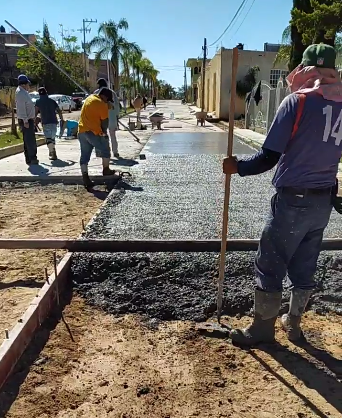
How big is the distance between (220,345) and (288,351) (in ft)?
1.49

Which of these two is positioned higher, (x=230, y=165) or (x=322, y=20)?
(x=322, y=20)

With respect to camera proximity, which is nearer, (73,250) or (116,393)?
(116,393)

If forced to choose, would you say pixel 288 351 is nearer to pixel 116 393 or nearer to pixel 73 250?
pixel 116 393

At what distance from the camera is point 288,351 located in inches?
113

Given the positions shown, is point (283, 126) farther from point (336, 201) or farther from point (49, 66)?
point (49, 66)

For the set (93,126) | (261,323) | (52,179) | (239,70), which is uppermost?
(239,70)

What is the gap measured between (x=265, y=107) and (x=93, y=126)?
12.9 metres

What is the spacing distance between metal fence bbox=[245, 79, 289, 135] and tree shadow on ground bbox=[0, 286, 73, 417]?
13.7 meters

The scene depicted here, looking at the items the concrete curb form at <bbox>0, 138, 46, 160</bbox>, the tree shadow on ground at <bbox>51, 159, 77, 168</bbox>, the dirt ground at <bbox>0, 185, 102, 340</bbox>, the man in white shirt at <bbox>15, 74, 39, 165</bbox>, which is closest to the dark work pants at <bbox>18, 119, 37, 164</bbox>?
the man in white shirt at <bbox>15, 74, 39, 165</bbox>

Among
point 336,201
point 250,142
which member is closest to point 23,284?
point 336,201

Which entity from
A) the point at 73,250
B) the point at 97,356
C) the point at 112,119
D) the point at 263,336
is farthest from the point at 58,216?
the point at 112,119

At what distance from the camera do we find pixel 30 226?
547 centimetres

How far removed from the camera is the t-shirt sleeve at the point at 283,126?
8.09 feet

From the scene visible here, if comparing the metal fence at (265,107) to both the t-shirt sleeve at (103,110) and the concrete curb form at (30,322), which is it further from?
the concrete curb form at (30,322)
